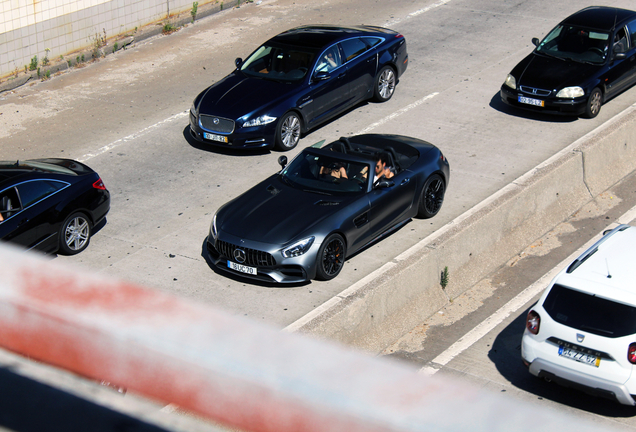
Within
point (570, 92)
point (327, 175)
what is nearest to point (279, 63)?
point (327, 175)

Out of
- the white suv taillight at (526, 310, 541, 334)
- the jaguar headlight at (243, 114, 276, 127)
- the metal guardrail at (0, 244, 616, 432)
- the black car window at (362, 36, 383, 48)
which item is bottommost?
the white suv taillight at (526, 310, 541, 334)

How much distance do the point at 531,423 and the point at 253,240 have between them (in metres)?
8.37

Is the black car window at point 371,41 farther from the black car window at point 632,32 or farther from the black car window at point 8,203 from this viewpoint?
the black car window at point 8,203

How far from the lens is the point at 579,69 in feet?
49.2

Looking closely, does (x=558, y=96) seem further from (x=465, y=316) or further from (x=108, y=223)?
(x=108, y=223)

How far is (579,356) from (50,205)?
6.78 metres

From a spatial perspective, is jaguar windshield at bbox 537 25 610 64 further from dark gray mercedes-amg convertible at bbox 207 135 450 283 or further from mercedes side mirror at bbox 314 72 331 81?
dark gray mercedes-amg convertible at bbox 207 135 450 283

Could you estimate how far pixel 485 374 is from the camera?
8.91m

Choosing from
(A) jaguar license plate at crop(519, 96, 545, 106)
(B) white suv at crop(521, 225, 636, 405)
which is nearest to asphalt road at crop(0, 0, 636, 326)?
(A) jaguar license plate at crop(519, 96, 545, 106)

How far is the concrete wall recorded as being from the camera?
1664 centimetres

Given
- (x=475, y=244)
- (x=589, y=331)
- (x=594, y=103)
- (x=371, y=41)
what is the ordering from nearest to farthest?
1. (x=589, y=331)
2. (x=475, y=244)
3. (x=594, y=103)
4. (x=371, y=41)

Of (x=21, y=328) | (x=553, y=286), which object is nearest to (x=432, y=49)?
(x=553, y=286)

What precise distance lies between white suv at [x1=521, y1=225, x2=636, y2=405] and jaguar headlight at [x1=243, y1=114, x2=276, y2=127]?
632 cm

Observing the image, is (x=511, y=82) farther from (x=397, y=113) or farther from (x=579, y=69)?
(x=397, y=113)
